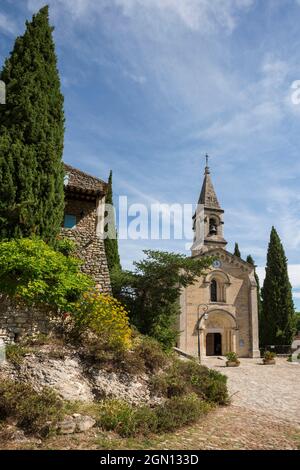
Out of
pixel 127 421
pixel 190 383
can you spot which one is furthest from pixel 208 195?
pixel 127 421

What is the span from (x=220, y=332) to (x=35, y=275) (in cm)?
2494

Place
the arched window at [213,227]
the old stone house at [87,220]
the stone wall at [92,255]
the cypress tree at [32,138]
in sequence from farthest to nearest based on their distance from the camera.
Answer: the arched window at [213,227] < the old stone house at [87,220] < the stone wall at [92,255] < the cypress tree at [32,138]

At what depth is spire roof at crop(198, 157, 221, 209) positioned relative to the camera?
35.6 metres

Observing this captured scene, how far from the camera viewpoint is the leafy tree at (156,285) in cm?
1769

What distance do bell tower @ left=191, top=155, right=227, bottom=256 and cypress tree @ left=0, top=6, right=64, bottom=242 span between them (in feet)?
78.3

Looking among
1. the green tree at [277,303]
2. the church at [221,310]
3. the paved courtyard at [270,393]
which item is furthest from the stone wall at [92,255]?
the green tree at [277,303]

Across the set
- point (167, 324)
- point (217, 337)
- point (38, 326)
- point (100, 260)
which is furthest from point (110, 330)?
point (217, 337)

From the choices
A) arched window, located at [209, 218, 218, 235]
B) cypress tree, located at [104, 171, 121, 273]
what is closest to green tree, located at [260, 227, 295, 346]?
arched window, located at [209, 218, 218, 235]

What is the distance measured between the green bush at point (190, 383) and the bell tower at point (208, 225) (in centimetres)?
2329

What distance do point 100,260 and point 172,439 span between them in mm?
9084

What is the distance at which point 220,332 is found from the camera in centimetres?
3078

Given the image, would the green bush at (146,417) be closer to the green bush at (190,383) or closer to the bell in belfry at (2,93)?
the green bush at (190,383)

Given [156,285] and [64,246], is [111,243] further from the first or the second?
[64,246]
